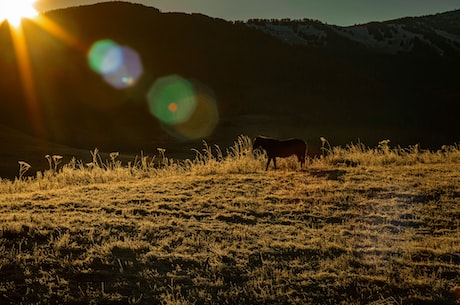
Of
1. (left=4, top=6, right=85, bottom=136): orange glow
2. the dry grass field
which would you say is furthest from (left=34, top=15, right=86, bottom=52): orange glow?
the dry grass field

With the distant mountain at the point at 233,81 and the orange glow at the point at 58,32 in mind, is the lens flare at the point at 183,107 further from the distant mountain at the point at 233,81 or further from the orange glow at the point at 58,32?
the orange glow at the point at 58,32

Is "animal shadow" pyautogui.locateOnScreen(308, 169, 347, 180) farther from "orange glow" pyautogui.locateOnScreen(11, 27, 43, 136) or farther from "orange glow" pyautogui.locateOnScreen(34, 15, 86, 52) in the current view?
"orange glow" pyautogui.locateOnScreen(34, 15, 86, 52)

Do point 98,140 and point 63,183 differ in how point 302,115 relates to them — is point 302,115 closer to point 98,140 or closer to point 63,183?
point 98,140

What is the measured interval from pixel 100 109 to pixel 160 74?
1969cm

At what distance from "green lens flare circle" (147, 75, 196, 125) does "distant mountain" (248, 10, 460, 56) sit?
40.6 metres

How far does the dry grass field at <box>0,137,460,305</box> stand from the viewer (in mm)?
5223

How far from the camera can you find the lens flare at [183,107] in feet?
189

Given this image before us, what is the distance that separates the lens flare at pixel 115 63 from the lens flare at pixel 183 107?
4515 mm

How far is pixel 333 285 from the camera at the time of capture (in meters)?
5.29


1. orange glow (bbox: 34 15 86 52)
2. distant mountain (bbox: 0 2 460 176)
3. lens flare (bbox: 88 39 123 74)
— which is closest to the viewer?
distant mountain (bbox: 0 2 460 176)

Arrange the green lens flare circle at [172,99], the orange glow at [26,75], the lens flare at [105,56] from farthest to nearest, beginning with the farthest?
the lens flare at [105,56] → the green lens flare circle at [172,99] → the orange glow at [26,75]

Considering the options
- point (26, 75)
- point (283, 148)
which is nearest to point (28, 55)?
point (26, 75)

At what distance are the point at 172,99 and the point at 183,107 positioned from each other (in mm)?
6438

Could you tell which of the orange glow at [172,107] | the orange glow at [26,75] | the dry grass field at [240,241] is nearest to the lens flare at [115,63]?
the orange glow at [172,107]
